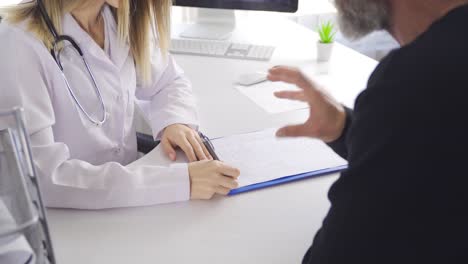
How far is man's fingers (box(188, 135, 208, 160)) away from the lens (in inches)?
41.9

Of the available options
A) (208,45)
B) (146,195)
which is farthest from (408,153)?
(208,45)

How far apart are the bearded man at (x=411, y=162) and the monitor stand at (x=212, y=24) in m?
1.29

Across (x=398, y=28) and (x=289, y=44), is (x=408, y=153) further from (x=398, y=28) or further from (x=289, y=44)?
(x=289, y=44)

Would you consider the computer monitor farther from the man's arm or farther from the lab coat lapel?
the man's arm

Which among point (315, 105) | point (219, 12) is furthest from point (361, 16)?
point (219, 12)

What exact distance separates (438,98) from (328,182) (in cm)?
49

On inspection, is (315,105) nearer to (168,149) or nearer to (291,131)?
(291,131)

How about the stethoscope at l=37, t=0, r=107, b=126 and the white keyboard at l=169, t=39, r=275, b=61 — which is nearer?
the stethoscope at l=37, t=0, r=107, b=126

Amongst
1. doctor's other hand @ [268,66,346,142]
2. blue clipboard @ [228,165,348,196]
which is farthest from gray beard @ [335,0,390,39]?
blue clipboard @ [228,165,348,196]

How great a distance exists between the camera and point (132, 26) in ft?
4.22

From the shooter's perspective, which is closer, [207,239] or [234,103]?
[207,239]

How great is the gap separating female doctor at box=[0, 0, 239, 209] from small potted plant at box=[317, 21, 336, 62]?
520 millimetres

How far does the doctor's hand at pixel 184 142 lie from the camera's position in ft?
3.51

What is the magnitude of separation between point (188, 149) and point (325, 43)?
0.78 metres
